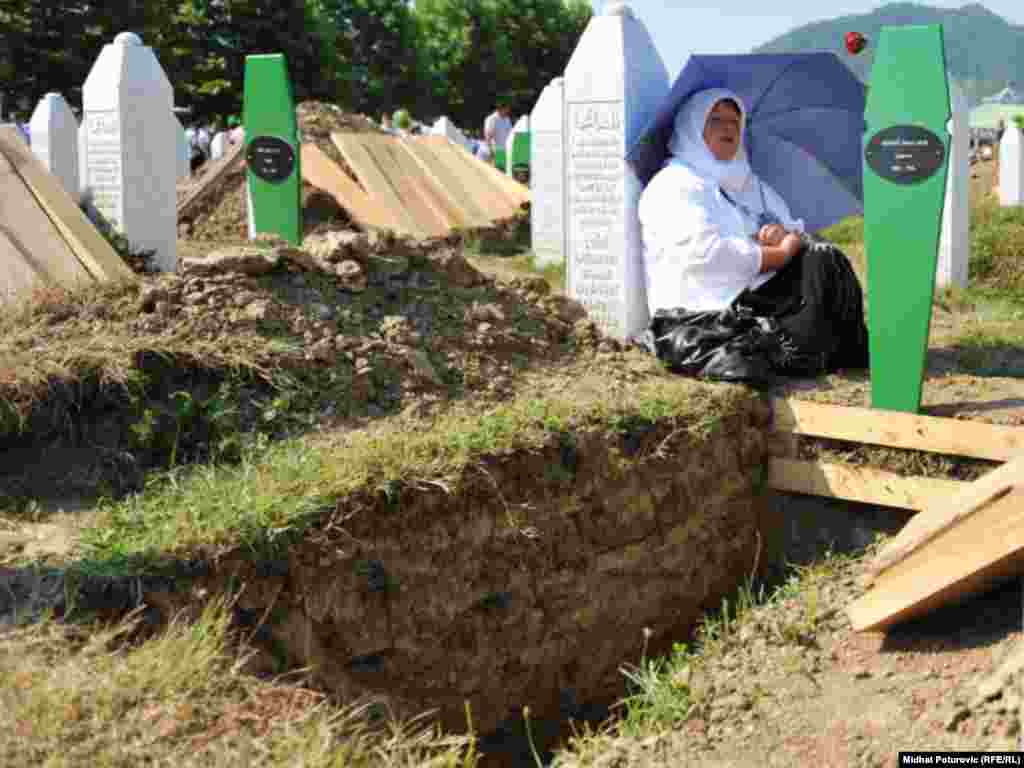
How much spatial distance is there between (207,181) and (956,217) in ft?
25.6

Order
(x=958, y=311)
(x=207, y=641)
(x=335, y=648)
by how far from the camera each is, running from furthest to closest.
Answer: (x=958, y=311) → (x=335, y=648) → (x=207, y=641)

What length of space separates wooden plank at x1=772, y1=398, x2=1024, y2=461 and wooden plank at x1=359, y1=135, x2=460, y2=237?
27.0 ft

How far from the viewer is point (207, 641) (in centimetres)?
394

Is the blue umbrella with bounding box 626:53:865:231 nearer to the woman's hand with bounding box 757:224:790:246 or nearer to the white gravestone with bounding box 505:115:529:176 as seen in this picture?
the woman's hand with bounding box 757:224:790:246

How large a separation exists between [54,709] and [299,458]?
2024mm

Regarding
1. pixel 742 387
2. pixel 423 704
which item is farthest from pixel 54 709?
pixel 742 387

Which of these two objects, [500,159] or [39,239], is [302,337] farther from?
[500,159]

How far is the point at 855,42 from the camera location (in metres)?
6.51

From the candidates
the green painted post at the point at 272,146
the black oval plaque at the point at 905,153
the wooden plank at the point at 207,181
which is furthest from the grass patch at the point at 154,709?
the wooden plank at the point at 207,181

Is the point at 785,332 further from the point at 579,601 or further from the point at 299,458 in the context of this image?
the point at 299,458

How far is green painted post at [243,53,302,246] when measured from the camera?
411 inches

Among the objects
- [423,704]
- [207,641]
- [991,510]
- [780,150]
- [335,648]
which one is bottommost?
[423,704]

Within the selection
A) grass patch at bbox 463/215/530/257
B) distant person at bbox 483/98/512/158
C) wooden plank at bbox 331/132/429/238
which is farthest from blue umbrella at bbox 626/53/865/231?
distant person at bbox 483/98/512/158

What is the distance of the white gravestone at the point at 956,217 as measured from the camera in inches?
404
